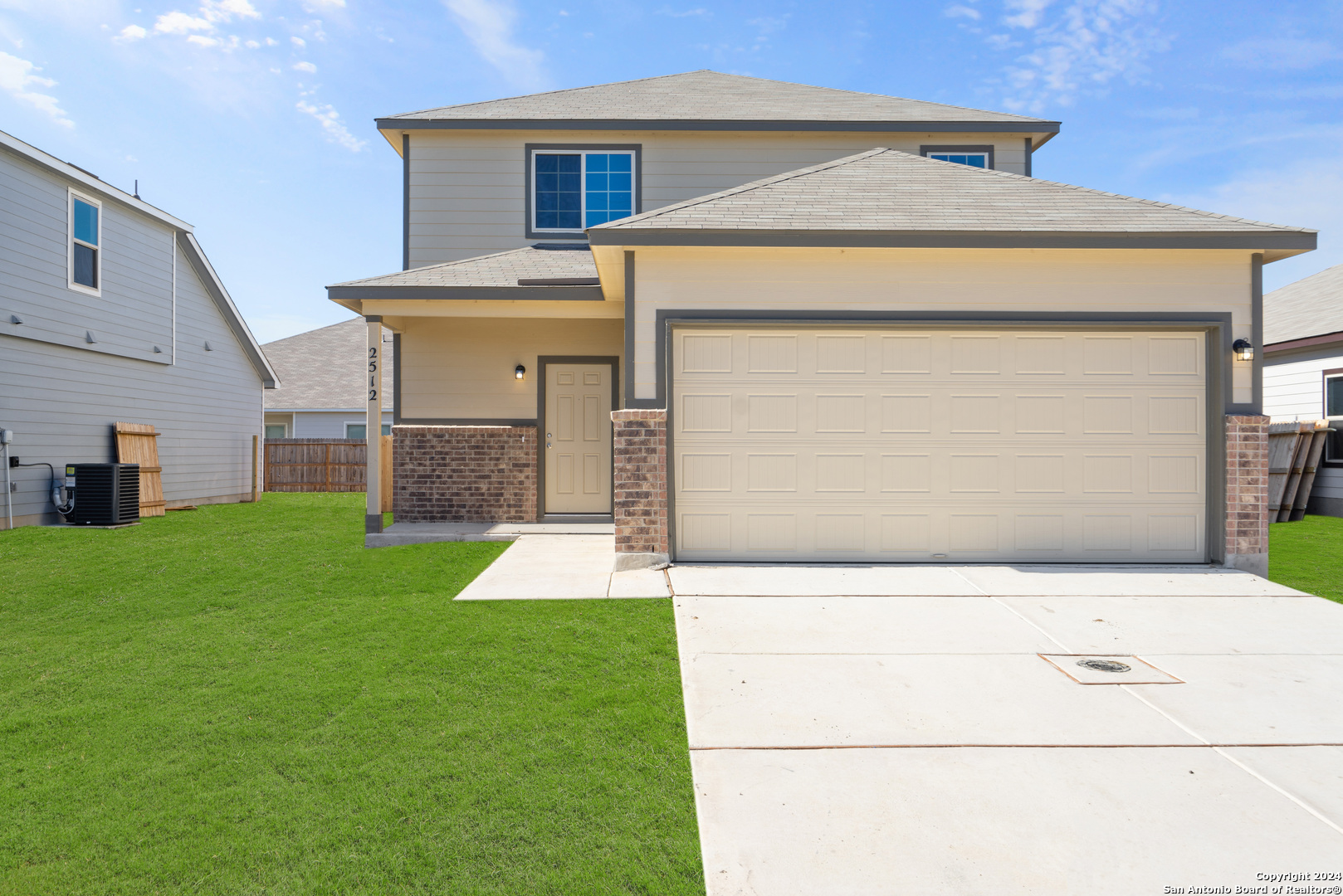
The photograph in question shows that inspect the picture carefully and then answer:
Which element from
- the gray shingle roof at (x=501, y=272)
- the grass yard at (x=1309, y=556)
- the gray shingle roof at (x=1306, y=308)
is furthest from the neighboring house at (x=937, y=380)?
the gray shingle roof at (x=1306, y=308)

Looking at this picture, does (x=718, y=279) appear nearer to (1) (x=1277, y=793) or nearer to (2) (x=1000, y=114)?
(1) (x=1277, y=793)

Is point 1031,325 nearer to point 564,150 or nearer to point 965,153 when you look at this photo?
point 965,153

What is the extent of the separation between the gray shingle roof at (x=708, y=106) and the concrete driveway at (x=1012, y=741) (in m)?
9.21

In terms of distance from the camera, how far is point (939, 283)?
283 inches

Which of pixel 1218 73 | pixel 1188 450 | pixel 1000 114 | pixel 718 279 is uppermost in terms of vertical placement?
pixel 1218 73

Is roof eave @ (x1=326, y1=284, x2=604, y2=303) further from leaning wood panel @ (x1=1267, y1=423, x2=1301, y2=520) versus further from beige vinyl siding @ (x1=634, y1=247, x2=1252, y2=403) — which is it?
leaning wood panel @ (x1=1267, y1=423, x2=1301, y2=520)

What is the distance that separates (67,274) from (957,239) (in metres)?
14.3

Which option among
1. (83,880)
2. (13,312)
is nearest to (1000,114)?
(83,880)

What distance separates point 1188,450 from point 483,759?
749 centimetres

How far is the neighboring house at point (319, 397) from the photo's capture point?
2242 cm

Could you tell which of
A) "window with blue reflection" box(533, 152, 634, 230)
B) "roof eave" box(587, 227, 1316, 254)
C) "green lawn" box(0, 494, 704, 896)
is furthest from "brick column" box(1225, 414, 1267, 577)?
"window with blue reflection" box(533, 152, 634, 230)

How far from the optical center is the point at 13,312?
1128cm

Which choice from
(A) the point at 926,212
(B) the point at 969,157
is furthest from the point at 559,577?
(B) the point at 969,157

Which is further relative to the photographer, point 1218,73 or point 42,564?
point 1218,73
